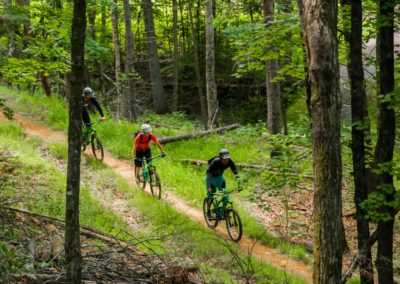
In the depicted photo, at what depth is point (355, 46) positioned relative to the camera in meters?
8.48

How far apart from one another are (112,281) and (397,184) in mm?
12480

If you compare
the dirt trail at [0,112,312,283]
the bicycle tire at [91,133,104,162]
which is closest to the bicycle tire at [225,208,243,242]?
the dirt trail at [0,112,312,283]

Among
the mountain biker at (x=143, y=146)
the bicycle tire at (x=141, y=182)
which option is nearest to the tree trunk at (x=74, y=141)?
the mountain biker at (x=143, y=146)

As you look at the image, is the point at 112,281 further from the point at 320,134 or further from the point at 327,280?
the point at 320,134

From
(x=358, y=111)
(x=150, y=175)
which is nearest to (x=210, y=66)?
(x=150, y=175)

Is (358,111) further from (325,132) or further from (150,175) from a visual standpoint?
(150,175)

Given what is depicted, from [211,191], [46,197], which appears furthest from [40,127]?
[211,191]

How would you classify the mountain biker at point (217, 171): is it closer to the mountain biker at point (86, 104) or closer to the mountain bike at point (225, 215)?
the mountain bike at point (225, 215)

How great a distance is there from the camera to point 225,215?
11125 mm

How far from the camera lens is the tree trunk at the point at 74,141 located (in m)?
5.09

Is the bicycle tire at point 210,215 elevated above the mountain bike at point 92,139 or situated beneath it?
situated beneath

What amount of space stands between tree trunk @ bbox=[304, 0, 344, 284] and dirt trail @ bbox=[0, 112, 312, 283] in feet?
3.58

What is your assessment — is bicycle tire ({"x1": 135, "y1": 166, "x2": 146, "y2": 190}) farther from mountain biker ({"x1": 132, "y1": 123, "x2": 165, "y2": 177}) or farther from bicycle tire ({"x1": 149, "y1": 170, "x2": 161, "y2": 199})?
mountain biker ({"x1": 132, "y1": 123, "x2": 165, "y2": 177})

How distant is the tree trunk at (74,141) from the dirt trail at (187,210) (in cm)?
273
